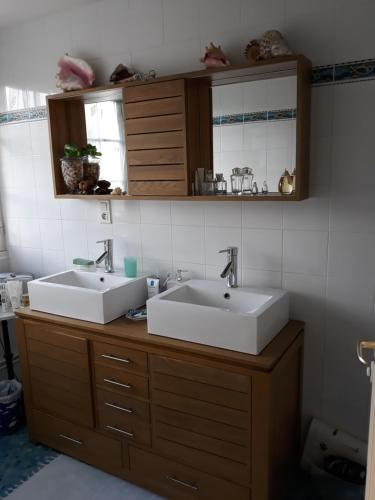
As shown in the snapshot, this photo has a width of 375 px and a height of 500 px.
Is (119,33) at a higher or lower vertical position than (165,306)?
higher

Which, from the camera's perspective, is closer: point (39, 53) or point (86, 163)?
point (86, 163)

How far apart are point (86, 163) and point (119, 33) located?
0.67 metres

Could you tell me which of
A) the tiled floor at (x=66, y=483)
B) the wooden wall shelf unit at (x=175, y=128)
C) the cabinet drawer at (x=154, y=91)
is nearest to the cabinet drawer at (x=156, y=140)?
the wooden wall shelf unit at (x=175, y=128)

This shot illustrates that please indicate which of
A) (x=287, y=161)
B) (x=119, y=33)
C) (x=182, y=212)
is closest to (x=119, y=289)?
(x=182, y=212)

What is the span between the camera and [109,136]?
7.37 feet

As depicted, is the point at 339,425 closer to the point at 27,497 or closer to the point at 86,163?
the point at 27,497

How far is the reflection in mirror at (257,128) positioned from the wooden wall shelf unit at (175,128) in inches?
1.4

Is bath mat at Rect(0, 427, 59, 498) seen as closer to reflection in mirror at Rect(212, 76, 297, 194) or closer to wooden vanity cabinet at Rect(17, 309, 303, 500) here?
wooden vanity cabinet at Rect(17, 309, 303, 500)

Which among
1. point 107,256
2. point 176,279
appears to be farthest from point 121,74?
point 176,279

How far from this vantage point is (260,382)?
1.53m

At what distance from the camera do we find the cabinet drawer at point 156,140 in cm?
186

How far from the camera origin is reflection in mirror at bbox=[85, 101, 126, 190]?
2199 mm

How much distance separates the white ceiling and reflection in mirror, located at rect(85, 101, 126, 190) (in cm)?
51

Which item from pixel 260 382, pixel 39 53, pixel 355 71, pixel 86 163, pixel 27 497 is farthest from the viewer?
pixel 39 53
